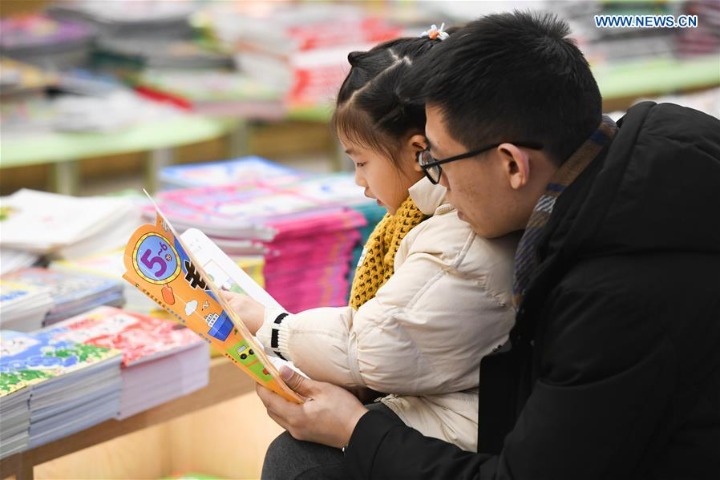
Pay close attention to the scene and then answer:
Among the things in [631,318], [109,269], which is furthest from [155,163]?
[631,318]

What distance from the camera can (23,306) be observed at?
197 cm

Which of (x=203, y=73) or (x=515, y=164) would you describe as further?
(x=203, y=73)

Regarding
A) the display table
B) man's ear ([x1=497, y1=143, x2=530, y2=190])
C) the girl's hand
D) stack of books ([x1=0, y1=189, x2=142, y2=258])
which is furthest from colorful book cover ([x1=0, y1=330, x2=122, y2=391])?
the display table

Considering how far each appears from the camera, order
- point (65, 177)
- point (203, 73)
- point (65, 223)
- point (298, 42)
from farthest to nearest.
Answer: point (203, 73), point (298, 42), point (65, 177), point (65, 223)

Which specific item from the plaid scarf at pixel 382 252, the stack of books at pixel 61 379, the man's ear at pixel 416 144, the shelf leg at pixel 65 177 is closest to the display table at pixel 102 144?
the shelf leg at pixel 65 177

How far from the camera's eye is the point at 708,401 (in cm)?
121

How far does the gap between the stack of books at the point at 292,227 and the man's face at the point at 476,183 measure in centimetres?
96

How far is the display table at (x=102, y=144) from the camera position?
3.53m

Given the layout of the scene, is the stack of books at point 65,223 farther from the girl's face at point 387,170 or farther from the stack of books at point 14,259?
the girl's face at point 387,170

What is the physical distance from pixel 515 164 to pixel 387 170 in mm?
368

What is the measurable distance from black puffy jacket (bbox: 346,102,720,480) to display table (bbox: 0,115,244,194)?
2657mm

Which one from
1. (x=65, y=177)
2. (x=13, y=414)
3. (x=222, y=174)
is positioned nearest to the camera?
(x=13, y=414)

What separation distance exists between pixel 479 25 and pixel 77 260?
134cm

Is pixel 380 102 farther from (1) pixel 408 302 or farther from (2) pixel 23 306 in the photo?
(2) pixel 23 306
